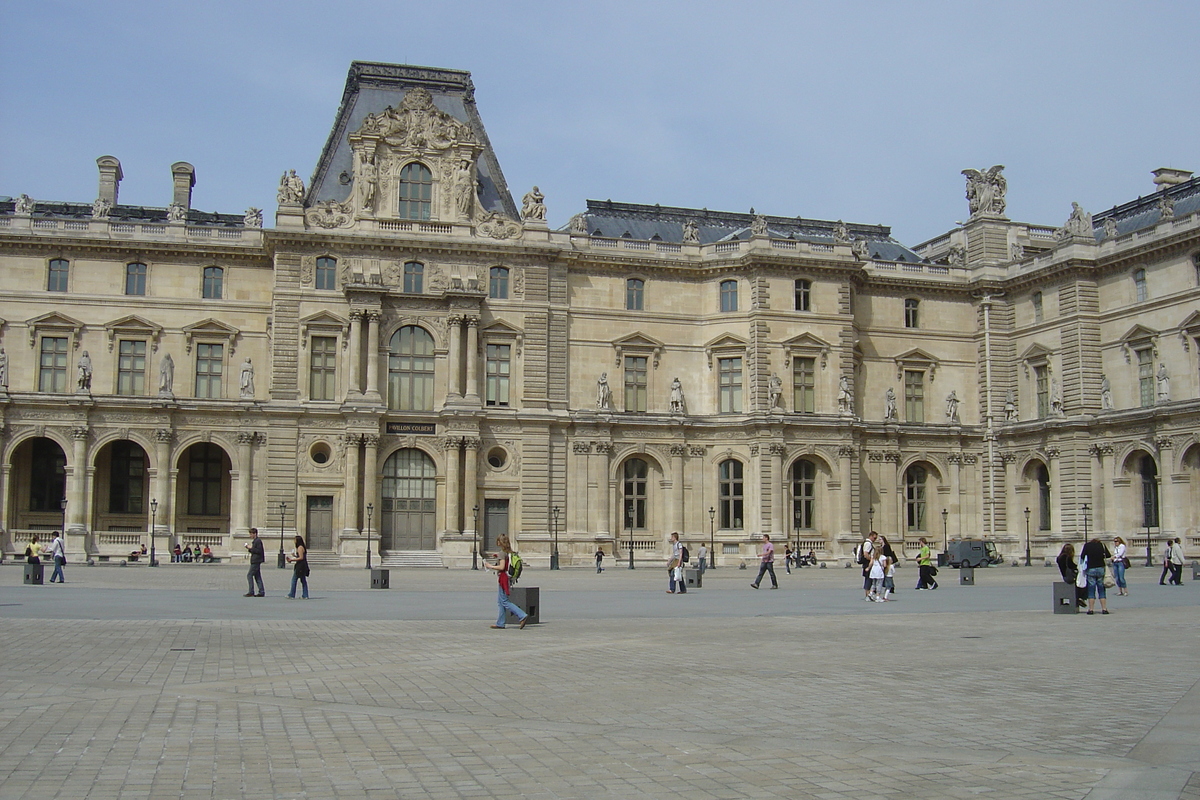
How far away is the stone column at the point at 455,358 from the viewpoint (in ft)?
194

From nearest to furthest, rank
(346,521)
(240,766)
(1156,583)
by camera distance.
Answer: (240,766) < (1156,583) < (346,521)

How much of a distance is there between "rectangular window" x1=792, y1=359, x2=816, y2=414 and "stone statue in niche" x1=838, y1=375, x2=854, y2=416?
4.50ft

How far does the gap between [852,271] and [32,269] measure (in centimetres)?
4265

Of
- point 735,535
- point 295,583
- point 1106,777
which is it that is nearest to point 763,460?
point 735,535

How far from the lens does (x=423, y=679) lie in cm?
1538

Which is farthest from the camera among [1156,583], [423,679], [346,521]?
[346,521]

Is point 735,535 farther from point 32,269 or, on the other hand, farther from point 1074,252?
point 32,269

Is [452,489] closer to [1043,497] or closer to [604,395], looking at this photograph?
[604,395]

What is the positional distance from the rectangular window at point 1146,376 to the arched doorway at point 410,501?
1410 inches

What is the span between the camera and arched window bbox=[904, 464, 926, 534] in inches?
2611

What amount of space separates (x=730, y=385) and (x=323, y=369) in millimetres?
21415

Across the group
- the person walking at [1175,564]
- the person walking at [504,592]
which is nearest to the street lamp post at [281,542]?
the person walking at [504,592]

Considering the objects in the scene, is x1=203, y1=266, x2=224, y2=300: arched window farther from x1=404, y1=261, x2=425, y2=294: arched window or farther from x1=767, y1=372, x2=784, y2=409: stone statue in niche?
x1=767, y1=372, x2=784, y2=409: stone statue in niche

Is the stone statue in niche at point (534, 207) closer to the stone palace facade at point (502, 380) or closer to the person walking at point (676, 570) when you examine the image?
the stone palace facade at point (502, 380)
